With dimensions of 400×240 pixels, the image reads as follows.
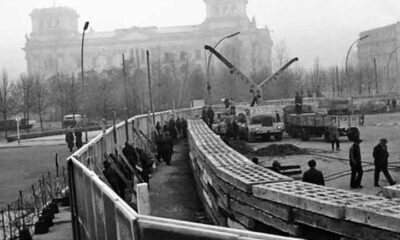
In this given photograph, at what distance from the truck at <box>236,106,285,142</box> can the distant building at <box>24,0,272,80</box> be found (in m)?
90.7

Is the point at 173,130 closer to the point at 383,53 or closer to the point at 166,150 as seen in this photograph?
the point at 166,150

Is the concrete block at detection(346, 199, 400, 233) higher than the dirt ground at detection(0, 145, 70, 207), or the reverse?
the concrete block at detection(346, 199, 400, 233)

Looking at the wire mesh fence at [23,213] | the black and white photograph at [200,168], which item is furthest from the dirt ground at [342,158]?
the wire mesh fence at [23,213]

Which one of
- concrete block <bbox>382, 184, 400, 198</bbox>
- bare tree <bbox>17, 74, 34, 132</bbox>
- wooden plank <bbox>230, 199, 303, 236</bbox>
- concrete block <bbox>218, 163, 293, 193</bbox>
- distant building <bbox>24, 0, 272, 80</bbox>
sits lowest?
wooden plank <bbox>230, 199, 303, 236</bbox>

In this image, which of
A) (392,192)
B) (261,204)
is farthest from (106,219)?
(392,192)

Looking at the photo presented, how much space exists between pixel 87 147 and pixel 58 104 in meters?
70.5

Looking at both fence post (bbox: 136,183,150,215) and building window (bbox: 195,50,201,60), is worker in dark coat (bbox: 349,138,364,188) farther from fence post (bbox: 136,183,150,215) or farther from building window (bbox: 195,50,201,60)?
building window (bbox: 195,50,201,60)

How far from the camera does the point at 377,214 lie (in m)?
6.54

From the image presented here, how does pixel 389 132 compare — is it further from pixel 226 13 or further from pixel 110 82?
pixel 226 13

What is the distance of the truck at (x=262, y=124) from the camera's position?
35.1 meters

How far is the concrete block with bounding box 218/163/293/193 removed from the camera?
30.7 ft

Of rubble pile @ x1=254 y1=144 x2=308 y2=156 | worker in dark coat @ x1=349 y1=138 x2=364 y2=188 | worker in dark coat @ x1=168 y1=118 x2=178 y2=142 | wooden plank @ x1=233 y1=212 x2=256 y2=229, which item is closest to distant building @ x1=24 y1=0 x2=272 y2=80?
worker in dark coat @ x1=168 y1=118 x2=178 y2=142

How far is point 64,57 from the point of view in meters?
135

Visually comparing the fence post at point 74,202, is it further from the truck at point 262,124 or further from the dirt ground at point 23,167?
the truck at point 262,124
